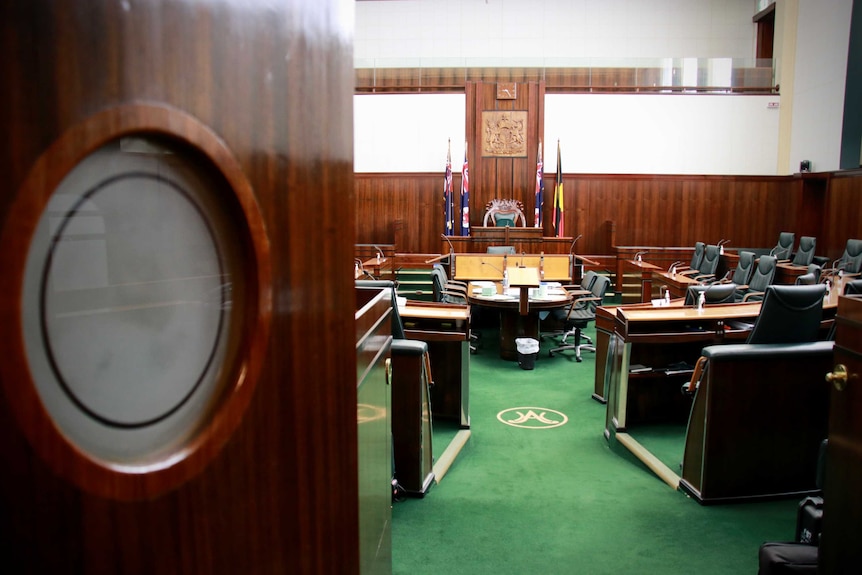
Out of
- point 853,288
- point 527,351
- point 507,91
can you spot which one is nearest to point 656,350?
point 853,288

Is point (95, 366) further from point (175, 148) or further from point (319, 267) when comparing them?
point (319, 267)

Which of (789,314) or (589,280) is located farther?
(589,280)

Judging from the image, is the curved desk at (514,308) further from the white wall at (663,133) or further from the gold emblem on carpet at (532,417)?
the white wall at (663,133)

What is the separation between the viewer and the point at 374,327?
1.93 meters

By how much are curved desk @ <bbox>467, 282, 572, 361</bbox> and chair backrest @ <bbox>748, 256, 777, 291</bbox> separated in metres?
3.02

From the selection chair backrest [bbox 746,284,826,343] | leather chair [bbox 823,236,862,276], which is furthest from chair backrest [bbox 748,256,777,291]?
chair backrest [bbox 746,284,826,343]

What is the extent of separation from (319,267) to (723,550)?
2.69 meters

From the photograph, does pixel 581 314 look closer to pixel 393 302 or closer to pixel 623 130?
pixel 393 302

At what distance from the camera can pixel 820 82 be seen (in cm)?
1211

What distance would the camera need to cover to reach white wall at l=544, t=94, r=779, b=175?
13.2 m

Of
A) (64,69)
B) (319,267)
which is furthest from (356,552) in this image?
(64,69)

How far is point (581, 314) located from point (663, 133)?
7.69 metres

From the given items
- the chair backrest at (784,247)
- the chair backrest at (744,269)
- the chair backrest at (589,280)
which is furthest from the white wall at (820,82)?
the chair backrest at (589,280)

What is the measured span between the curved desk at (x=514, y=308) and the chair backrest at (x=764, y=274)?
3.02m
